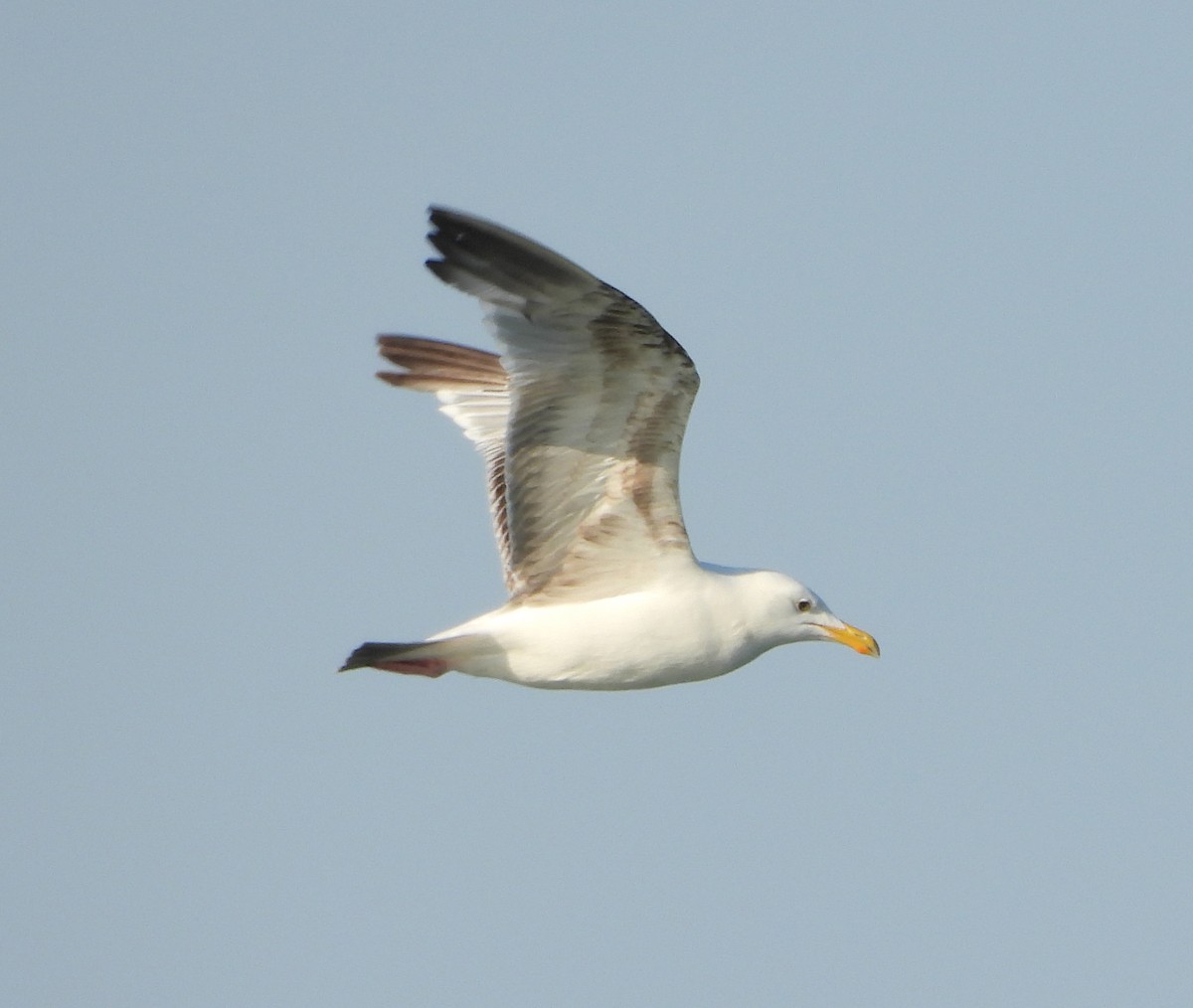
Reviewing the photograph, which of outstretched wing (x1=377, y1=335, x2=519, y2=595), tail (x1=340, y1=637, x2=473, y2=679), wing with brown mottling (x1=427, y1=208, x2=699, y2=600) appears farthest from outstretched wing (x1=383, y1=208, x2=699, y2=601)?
outstretched wing (x1=377, y1=335, x2=519, y2=595)

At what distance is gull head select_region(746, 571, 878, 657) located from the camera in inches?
501

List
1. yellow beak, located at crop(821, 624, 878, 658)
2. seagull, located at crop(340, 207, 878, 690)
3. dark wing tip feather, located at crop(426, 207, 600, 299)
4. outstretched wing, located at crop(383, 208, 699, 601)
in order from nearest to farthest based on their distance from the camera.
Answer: dark wing tip feather, located at crop(426, 207, 600, 299), outstretched wing, located at crop(383, 208, 699, 601), seagull, located at crop(340, 207, 878, 690), yellow beak, located at crop(821, 624, 878, 658)

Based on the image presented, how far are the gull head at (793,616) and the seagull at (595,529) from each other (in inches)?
0.4

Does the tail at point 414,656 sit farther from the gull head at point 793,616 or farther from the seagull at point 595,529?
the gull head at point 793,616

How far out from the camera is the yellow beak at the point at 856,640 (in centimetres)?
1311

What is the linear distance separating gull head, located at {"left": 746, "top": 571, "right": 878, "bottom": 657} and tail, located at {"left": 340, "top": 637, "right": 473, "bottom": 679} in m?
1.75

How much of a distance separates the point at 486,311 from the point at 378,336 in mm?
4738

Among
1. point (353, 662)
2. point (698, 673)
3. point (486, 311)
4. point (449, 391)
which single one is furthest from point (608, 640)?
point (449, 391)


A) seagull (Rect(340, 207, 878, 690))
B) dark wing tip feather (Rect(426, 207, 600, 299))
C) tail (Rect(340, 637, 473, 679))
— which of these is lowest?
tail (Rect(340, 637, 473, 679))

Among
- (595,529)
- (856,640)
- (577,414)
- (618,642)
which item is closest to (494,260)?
(577,414)

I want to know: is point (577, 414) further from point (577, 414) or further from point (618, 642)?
point (618, 642)

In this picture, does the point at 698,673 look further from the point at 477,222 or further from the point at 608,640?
the point at 477,222

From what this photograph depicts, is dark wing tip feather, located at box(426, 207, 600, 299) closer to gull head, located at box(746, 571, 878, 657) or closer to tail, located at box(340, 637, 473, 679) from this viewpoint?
tail, located at box(340, 637, 473, 679)

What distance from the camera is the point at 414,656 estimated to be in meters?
12.5
